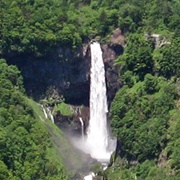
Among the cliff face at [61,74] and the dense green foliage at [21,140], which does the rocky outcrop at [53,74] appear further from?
the dense green foliage at [21,140]

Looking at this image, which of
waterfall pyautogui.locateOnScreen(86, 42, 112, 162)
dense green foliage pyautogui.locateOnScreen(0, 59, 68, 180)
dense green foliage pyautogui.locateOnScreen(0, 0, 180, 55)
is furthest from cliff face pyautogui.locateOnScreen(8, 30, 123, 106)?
dense green foliage pyautogui.locateOnScreen(0, 59, 68, 180)

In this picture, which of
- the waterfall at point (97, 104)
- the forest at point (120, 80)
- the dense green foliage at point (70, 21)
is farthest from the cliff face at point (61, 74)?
the dense green foliage at point (70, 21)

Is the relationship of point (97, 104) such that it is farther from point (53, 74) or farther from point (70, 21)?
point (70, 21)

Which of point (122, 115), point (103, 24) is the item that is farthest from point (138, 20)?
point (122, 115)

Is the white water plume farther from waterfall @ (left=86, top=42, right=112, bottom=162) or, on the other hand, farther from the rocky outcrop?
the rocky outcrop

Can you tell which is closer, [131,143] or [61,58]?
[131,143]

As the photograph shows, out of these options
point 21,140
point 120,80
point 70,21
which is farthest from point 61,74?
point 21,140

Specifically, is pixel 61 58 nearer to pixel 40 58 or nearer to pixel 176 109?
pixel 40 58
